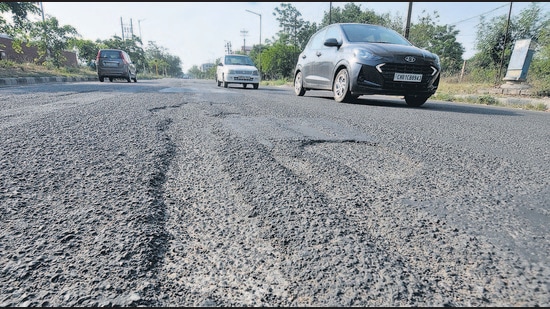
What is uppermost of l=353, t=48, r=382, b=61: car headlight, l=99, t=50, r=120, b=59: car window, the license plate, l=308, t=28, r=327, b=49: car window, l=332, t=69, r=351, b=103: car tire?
l=308, t=28, r=327, b=49: car window

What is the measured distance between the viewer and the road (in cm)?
72

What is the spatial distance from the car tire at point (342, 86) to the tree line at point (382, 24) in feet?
27.7

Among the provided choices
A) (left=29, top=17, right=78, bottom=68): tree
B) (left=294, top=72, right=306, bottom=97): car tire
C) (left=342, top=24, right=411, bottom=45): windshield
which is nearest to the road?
(left=342, top=24, right=411, bottom=45): windshield

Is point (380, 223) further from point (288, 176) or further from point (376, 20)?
point (376, 20)

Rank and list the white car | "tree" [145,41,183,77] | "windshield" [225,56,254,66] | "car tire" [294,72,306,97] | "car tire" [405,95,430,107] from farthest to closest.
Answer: "tree" [145,41,183,77]
"windshield" [225,56,254,66]
the white car
"car tire" [294,72,306,97]
"car tire" [405,95,430,107]

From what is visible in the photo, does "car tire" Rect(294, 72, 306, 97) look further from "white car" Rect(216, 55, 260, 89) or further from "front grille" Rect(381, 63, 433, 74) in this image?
"white car" Rect(216, 55, 260, 89)

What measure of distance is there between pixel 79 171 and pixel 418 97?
18.2ft

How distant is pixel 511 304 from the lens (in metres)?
0.68

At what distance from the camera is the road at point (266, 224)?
2.35 ft

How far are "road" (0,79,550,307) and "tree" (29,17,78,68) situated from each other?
23.9 meters

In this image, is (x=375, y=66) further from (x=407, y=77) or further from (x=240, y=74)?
(x=240, y=74)

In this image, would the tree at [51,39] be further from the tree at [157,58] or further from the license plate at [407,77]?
the tree at [157,58]

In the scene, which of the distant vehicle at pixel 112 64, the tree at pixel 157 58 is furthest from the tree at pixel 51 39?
the tree at pixel 157 58

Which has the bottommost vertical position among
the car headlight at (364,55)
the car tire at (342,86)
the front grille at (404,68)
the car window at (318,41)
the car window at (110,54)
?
the car tire at (342,86)
